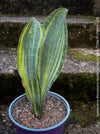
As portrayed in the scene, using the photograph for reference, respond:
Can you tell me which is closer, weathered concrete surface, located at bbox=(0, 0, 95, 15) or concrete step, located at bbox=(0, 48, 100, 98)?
concrete step, located at bbox=(0, 48, 100, 98)

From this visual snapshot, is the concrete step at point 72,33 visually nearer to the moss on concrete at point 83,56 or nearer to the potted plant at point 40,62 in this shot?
the moss on concrete at point 83,56

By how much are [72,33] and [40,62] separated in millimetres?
780

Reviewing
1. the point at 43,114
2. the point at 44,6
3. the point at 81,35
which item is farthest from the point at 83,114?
the point at 44,6

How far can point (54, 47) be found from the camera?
0.76 metres

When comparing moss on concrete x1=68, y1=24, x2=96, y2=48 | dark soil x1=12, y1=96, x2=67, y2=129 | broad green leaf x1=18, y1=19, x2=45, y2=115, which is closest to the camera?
broad green leaf x1=18, y1=19, x2=45, y2=115

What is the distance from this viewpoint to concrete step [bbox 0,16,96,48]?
1400mm

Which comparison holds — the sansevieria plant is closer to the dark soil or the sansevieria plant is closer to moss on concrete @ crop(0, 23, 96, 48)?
the dark soil

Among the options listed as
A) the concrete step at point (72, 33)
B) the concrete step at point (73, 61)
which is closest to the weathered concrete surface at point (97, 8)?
the concrete step at point (72, 33)

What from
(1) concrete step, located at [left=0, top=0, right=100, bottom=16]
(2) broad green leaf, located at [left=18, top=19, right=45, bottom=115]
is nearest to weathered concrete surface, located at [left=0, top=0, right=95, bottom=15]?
(1) concrete step, located at [left=0, top=0, right=100, bottom=16]

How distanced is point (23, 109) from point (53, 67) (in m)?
0.29

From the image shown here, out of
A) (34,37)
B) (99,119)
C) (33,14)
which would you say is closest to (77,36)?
(33,14)

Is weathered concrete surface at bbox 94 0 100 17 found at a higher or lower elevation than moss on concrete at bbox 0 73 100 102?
higher

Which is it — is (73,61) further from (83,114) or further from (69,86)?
(83,114)

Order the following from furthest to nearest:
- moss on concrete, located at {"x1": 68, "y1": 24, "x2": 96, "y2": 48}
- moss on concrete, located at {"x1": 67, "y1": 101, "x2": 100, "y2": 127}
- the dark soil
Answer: moss on concrete, located at {"x1": 68, "y1": 24, "x2": 96, "y2": 48}
moss on concrete, located at {"x1": 67, "y1": 101, "x2": 100, "y2": 127}
the dark soil
